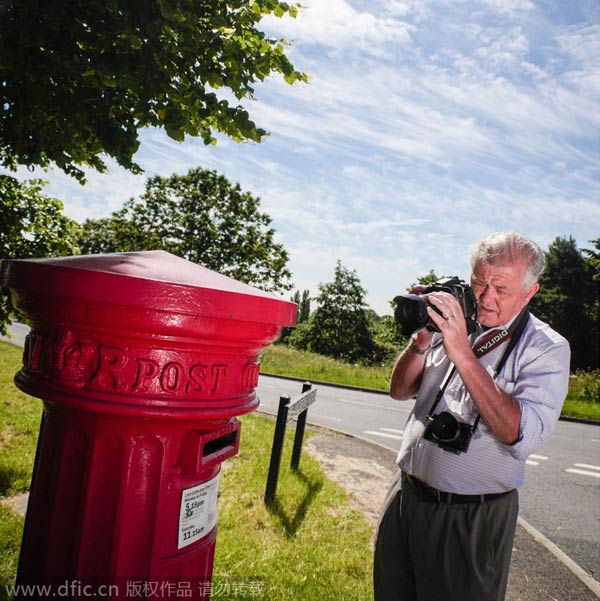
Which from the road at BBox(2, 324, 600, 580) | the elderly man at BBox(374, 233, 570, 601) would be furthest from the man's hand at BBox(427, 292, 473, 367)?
the road at BBox(2, 324, 600, 580)

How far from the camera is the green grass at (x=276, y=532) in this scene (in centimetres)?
282

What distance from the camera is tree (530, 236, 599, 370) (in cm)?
3397

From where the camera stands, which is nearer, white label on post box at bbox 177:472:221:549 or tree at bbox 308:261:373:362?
white label on post box at bbox 177:472:221:549

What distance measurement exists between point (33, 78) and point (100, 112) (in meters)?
0.45

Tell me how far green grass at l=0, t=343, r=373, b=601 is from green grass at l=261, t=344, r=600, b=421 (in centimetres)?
1126

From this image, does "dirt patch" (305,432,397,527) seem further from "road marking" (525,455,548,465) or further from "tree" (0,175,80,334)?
"tree" (0,175,80,334)

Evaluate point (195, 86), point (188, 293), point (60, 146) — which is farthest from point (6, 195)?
point (188, 293)

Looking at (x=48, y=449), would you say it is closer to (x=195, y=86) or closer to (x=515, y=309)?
(x=515, y=309)

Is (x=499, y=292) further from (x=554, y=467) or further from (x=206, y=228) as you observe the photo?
(x=206, y=228)

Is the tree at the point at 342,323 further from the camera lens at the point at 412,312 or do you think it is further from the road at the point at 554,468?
the camera lens at the point at 412,312

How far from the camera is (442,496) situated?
1897mm

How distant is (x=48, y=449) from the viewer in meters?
1.18

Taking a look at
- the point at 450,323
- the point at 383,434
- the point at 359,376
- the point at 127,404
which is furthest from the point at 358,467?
the point at 359,376

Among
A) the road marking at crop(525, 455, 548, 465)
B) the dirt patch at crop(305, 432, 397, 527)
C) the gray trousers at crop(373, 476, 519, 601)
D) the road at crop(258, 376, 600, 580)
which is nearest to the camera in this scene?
the gray trousers at crop(373, 476, 519, 601)
